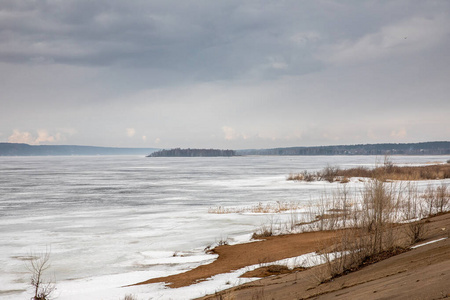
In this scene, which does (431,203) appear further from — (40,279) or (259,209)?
(40,279)

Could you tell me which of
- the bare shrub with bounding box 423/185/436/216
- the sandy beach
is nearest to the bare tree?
the sandy beach

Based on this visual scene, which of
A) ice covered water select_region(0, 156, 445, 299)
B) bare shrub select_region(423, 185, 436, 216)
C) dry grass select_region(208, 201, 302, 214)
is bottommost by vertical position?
ice covered water select_region(0, 156, 445, 299)

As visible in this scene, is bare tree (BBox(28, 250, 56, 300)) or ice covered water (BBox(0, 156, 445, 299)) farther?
ice covered water (BBox(0, 156, 445, 299))

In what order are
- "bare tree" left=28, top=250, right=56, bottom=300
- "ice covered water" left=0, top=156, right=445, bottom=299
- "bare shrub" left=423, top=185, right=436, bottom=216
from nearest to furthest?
"bare tree" left=28, top=250, right=56, bottom=300 < "ice covered water" left=0, top=156, right=445, bottom=299 < "bare shrub" left=423, top=185, right=436, bottom=216

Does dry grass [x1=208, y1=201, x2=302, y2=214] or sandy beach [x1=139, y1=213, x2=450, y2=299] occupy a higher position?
sandy beach [x1=139, y1=213, x2=450, y2=299]

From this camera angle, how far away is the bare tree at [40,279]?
32.8 feet

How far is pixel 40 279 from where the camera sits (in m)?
12.6

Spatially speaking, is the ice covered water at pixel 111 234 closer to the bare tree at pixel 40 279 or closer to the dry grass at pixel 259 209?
the bare tree at pixel 40 279

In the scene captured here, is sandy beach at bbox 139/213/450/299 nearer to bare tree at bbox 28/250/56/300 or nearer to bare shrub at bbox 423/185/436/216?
bare tree at bbox 28/250/56/300

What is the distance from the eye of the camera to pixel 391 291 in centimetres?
607

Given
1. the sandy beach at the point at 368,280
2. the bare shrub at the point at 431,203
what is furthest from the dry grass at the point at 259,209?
the sandy beach at the point at 368,280

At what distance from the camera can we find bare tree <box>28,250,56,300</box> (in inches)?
393

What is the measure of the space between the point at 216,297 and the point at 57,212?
22.1 m

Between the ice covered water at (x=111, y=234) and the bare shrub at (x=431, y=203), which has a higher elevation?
the bare shrub at (x=431, y=203)
